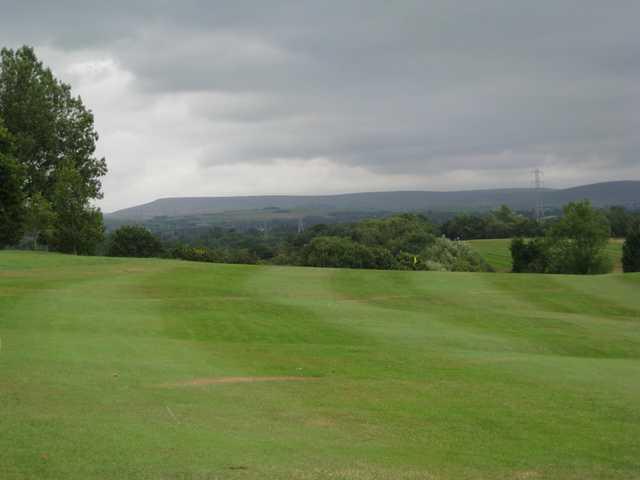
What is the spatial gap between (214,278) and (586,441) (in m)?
27.2

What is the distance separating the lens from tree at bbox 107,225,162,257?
276ft

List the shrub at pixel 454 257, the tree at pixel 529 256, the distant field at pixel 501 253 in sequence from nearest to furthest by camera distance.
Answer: the tree at pixel 529 256 → the shrub at pixel 454 257 → the distant field at pixel 501 253

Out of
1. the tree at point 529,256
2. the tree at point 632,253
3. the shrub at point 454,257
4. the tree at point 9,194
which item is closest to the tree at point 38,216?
the tree at point 9,194

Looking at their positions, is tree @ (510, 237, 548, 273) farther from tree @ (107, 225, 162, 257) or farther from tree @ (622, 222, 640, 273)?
tree @ (107, 225, 162, 257)

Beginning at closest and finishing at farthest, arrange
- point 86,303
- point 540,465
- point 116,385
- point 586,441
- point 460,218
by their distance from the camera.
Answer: point 540,465 < point 586,441 < point 116,385 < point 86,303 < point 460,218

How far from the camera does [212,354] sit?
55.3 feet

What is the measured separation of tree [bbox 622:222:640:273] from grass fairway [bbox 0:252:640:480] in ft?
193

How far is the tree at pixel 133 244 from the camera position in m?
84.2

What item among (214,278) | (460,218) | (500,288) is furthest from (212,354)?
(460,218)

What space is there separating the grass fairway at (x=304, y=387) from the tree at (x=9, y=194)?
21.8 m

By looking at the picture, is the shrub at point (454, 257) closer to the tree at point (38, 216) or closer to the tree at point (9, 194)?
the tree at point (38, 216)

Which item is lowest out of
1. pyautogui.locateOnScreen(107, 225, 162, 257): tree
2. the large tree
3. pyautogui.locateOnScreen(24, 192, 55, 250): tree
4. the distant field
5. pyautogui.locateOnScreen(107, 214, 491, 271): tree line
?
the distant field

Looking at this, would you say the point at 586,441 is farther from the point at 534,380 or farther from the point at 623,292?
the point at 623,292

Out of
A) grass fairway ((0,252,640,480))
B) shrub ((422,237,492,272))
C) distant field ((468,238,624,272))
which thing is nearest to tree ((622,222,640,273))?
distant field ((468,238,624,272))
